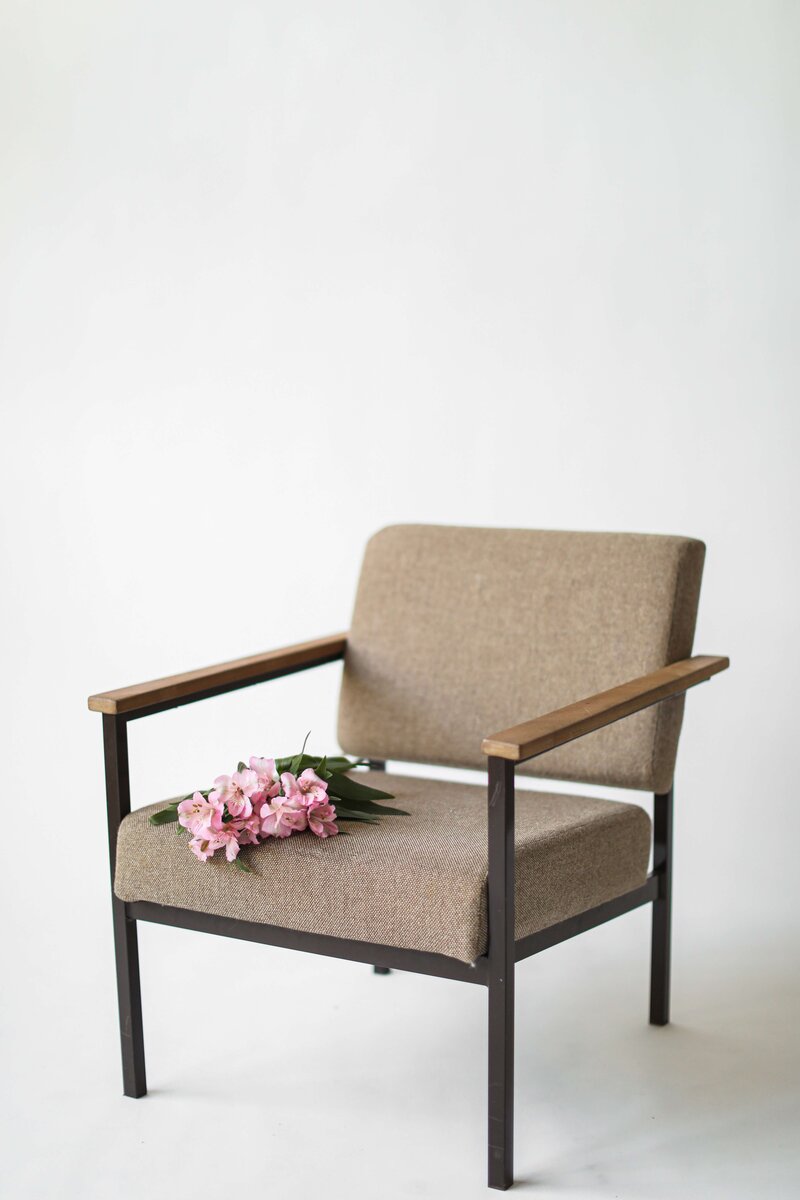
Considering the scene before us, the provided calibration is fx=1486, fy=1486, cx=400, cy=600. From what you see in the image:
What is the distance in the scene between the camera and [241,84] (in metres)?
3.79

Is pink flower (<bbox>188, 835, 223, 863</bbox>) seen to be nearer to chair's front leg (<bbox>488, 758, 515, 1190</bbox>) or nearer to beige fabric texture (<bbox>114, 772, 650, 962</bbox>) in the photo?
beige fabric texture (<bbox>114, 772, 650, 962</bbox>)

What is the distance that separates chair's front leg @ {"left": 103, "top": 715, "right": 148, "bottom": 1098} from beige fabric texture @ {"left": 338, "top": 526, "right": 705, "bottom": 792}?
56 centimetres

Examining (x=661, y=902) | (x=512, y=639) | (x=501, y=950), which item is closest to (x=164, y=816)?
(x=501, y=950)

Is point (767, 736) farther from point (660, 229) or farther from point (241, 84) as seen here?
point (241, 84)

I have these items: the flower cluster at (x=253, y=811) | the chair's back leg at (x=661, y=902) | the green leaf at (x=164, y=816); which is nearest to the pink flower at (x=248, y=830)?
the flower cluster at (x=253, y=811)

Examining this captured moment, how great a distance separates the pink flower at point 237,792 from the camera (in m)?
2.22

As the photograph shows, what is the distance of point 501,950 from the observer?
204 centimetres

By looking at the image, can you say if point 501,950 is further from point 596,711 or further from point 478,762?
point 478,762

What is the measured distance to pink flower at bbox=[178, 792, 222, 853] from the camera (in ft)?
7.25

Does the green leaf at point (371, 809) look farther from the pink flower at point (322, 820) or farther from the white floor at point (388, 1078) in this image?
the white floor at point (388, 1078)

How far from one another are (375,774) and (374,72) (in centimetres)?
182

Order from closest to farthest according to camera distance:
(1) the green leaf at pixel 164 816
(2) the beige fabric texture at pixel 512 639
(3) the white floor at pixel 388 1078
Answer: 1. (3) the white floor at pixel 388 1078
2. (1) the green leaf at pixel 164 816
3. (2) the beige fabric texture at pixel 512 639

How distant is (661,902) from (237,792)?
82 cm

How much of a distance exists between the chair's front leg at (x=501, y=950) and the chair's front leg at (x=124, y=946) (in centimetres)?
63
